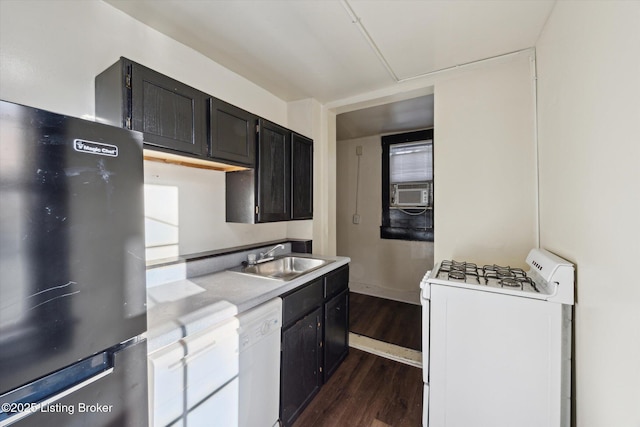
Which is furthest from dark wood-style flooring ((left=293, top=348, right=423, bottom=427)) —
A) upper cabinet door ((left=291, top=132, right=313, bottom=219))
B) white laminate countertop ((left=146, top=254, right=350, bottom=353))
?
upper cabinet door ((left=291, top=132, right=313, bottom=219))

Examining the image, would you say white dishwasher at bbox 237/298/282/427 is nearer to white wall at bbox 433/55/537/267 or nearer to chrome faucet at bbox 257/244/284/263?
chrome faucet at bbox 257/244/284/263

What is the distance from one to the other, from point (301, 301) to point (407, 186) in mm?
2566

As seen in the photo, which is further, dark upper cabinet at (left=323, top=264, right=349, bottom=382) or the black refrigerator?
dark upper cabinet at (left=323, top=264, right=349, bottom=382)

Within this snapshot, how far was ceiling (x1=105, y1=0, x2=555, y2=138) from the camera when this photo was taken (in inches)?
54.9

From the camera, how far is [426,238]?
3.49m

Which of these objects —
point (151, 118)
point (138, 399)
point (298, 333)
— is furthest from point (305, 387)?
point (151, 118)

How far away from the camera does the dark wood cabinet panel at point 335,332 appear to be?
196 cm

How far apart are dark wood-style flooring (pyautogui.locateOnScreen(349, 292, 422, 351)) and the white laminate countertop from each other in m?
1.41

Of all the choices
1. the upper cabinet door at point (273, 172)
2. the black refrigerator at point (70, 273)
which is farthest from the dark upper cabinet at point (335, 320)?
the black refrigerator at point (70, 273)

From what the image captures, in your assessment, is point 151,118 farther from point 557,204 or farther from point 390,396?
point 390,396

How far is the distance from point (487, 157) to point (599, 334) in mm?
1391

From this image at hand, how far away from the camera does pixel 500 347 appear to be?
1264 mm

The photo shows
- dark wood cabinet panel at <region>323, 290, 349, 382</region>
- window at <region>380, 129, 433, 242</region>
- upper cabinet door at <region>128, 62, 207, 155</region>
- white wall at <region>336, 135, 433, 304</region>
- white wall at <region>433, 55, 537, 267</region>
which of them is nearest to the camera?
upper cabinet door at <region>128, 62, 207, 155</region>

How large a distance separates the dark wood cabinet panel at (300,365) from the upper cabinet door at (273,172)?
83 centimetres
